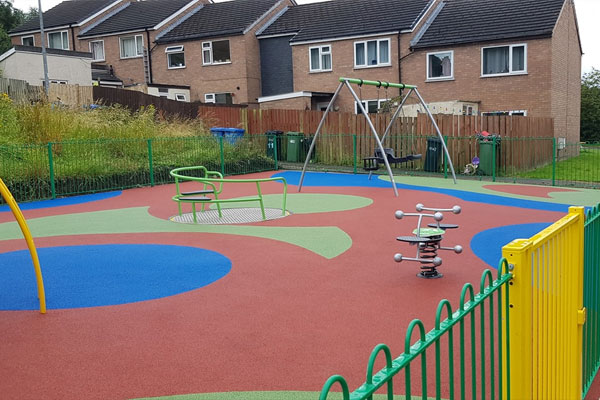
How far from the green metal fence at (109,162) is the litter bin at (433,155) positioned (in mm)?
5490

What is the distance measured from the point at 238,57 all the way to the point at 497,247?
29.9 meters

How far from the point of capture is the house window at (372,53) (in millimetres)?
31453

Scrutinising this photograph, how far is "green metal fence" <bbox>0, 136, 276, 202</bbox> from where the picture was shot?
14992 millimetres

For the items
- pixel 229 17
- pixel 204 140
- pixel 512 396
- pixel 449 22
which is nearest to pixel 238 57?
pixel 229 17

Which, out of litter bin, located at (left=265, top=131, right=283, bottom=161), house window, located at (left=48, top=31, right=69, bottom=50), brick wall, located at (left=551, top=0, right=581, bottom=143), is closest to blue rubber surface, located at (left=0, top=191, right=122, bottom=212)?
litter bin, located at (left=265, top=131, right=283, bottom=161)

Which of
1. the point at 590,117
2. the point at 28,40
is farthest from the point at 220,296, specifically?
the point at 28,40

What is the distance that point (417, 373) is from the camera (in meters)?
4.36

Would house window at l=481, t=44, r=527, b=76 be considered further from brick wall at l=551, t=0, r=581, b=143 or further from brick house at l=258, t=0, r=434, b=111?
brick house at l=258, t=0, r=434, b=111

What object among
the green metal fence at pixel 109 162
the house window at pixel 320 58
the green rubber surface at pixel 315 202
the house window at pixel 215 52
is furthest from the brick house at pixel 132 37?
the green rubber surface at pixel 315 202

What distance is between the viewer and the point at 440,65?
29719 mm

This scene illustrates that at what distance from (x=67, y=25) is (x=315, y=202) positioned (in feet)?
115

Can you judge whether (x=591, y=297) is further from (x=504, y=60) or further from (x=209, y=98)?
(x=209, y=98)

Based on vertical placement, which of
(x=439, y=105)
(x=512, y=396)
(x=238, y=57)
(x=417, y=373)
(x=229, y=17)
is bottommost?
(x=417, y=373)

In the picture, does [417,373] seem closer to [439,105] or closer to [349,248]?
[349,248]
